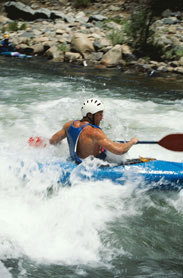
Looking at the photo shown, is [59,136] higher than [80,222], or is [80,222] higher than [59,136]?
[59,136]

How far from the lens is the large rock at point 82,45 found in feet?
42.4

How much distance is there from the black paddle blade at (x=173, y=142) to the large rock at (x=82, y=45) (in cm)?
901

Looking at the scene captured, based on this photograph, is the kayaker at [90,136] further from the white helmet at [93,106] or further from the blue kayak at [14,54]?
the blue kayak at [14,54]

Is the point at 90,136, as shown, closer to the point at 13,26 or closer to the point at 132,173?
the point at 132,173

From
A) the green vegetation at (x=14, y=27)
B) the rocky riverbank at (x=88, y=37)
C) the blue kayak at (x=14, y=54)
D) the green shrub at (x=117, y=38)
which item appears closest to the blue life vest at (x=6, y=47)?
the blue kayak at (x=14, y=54)

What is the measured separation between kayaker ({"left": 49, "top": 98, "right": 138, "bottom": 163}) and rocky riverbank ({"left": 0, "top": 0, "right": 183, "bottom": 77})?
7.60 meters

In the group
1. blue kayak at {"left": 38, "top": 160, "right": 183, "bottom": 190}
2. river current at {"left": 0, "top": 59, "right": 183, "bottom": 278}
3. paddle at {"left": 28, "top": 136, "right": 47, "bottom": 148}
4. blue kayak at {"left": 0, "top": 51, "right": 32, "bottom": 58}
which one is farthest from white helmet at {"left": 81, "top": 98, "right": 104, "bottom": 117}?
blue kayak at {"left": 0, "top": 51, "right": 32, "bottom": 58}

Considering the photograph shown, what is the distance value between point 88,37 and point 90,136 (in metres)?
10.8

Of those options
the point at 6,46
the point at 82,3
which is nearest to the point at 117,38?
the point at 6,46

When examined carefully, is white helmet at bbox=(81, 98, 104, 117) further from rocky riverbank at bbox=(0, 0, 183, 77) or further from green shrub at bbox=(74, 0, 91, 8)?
green shrub at bbox=(74, 0, 91, 8)

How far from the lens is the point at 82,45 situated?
42.4 ft

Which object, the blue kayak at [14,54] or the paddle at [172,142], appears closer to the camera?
the paddle at [172,142]

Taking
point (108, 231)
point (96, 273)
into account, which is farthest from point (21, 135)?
point (96, 273)

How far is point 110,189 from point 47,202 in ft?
2.52
